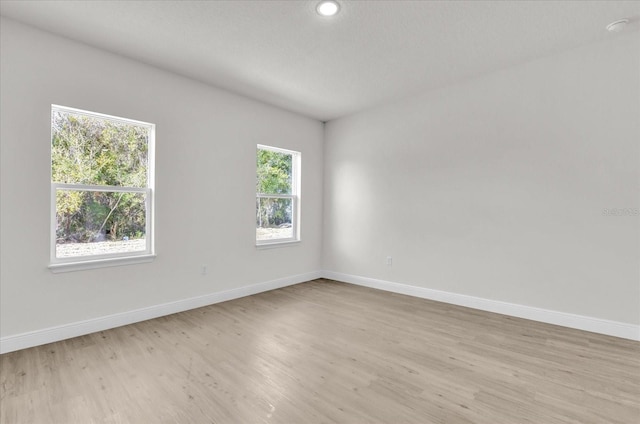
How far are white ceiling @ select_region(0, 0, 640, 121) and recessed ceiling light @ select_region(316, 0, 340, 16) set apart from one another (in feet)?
0.18

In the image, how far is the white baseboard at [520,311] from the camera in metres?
2.93

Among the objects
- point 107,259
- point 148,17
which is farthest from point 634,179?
point 107,259

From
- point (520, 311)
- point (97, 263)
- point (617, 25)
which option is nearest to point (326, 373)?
point (97, 263)

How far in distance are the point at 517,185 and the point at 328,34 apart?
8.65 ft

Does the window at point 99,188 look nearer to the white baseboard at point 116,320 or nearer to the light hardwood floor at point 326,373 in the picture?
the white baseboard at point 116,320

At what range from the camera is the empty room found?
2105 millimetres

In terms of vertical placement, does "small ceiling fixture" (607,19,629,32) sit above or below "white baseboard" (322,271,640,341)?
above

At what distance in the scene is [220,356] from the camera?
2504mm

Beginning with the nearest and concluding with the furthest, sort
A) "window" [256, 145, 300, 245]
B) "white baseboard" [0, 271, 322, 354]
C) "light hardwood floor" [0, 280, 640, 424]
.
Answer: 1. "light hardwood floor" [0, 280, 640, 424]
2. "white baseboard" [0, 271, 322, 354]
3. "window" [256, 145, 300, 245]

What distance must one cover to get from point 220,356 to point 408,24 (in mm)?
3194

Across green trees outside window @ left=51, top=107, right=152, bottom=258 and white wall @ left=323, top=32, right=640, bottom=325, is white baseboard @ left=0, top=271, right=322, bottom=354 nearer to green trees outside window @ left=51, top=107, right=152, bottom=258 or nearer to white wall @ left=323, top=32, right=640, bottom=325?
green trees outside window @ left=51, top=107, right=152, bottom=258

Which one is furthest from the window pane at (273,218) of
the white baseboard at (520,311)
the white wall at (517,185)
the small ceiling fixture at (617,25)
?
the small ceiling fixture at (617,25)

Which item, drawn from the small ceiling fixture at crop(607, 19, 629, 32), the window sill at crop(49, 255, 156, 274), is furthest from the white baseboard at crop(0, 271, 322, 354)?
the small ceiling fixture at crop(607, 19, 629, 32)

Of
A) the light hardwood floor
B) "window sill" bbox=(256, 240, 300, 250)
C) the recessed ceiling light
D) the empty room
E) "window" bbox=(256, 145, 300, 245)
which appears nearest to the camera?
the light hardwood floor
